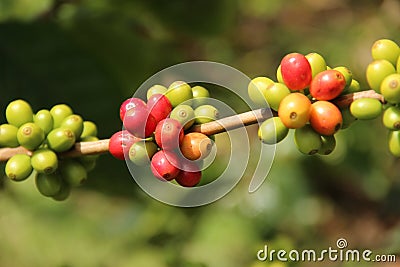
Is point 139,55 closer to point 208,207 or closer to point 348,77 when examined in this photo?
point 208,207

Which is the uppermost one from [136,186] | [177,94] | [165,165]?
[136,186]

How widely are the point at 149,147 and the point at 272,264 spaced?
467mm

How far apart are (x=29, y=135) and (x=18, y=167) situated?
0.05 m

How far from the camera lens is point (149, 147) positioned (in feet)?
3.02

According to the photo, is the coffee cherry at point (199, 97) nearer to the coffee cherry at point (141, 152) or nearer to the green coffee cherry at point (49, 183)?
the coffee cherry at point (141, 152)

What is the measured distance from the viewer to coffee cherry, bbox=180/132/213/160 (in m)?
0.88

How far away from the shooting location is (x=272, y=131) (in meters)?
0.89

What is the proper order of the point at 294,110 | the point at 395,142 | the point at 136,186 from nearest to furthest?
1. the point at 294,110
2. the point at 395,142
3. the point at 136,186

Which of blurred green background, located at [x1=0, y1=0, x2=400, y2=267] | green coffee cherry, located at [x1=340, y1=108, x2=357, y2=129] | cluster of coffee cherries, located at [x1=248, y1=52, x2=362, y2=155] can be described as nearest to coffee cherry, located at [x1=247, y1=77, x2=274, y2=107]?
cluster of coffee cherries, located at [x1=248, y1=52, x2=362, y2=155]

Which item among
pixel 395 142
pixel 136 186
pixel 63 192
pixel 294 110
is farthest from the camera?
pixel 136 186

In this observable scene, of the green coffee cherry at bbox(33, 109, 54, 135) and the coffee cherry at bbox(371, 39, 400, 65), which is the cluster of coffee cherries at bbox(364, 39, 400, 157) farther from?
the green coffee cherry at bbox(33, 109, 54, 135)

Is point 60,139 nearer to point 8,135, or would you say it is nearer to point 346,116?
point 8,135

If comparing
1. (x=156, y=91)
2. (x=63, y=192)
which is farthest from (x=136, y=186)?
(x=156, y=91)

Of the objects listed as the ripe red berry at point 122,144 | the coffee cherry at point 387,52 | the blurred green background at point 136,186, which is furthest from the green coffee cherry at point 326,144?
the blurred green background at point 136,186
